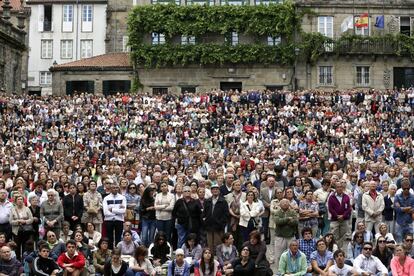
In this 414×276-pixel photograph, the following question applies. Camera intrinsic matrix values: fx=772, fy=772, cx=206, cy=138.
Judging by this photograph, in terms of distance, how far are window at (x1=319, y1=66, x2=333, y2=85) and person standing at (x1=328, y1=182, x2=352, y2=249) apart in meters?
32.9

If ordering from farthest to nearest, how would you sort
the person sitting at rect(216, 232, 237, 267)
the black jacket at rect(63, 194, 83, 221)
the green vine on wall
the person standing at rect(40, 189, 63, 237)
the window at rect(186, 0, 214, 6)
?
the window at rect(186, 0, 214, 6) → the green vine on wall → the black jacket at rect(63, 194, 83, 221) → the person standing at rect(40, 189, 63, 237) → the person sitting at rect(216, 232, 237, 267)

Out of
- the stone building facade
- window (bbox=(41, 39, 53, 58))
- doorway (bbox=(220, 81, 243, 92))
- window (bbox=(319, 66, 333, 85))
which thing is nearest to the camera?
the stone building facade

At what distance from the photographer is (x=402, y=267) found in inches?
621

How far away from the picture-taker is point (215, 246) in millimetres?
17844

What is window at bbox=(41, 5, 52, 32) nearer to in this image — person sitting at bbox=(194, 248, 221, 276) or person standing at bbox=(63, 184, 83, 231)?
person standing at bbox=(63, 184, 83, 231)

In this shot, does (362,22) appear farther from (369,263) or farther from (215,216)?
(369,263)

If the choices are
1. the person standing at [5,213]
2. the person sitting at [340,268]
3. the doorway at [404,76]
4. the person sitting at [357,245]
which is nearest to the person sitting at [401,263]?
the person sitting at [340,268]

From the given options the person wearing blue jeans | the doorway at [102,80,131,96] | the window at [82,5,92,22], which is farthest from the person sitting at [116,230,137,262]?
the window at [82,5,92,22]

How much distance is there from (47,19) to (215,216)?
50023 millimetres

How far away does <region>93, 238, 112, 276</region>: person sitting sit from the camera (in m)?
16.1

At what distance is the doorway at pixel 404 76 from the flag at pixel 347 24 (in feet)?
13.7

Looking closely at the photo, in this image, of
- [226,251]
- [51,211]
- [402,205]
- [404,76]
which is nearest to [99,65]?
[404,76]

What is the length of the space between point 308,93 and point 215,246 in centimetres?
2373

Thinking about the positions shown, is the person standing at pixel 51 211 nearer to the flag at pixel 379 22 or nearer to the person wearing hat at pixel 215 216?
the person wearing hat at pixel 215 216
